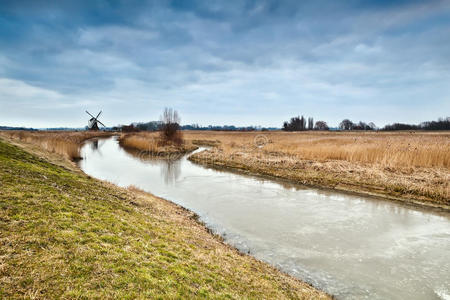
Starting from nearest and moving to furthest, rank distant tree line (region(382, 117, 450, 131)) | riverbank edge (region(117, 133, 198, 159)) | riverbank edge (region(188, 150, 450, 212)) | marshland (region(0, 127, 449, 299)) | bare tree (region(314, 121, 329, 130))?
marshland (region(0, 127, 449, 299)), riverbank edge (region(188, 150, 450, 212)), riverbank edge (region(117, 133, 198, 159)), distant tree line (region(382, 117, 450, 131)), bare tree (region(314, 121, 329, 130))

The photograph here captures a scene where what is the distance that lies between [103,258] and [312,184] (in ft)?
42.6

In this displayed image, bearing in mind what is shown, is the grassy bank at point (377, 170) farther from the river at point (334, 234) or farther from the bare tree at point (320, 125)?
the bare tree at point (320, 125)

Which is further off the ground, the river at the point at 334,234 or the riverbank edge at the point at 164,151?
the riverbank edge at the point at 164,151

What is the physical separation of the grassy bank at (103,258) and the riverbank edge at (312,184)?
9.19 meters

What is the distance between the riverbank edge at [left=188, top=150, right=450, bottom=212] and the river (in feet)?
2.08

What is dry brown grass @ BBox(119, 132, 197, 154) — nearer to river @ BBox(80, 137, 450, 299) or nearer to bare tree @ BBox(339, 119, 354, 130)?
river @ BBox(80, 137, 450, 299)

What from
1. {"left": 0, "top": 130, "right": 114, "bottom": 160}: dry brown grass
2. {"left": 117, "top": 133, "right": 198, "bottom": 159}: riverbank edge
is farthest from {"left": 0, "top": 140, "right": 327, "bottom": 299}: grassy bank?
{"left": 117, "top": 133, "right": 198, "bottom": 159}: riverbank edge

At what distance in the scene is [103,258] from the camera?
381cm

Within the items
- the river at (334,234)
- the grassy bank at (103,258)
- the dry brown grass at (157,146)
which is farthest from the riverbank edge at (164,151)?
the grassy bank at (103,258)

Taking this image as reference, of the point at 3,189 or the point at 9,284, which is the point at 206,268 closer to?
the point at 9,284

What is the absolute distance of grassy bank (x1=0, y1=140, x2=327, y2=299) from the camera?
3135 mm

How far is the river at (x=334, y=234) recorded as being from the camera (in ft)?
17.8

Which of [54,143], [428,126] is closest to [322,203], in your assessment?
[54,143]

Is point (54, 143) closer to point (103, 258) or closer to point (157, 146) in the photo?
point (157, 146)
